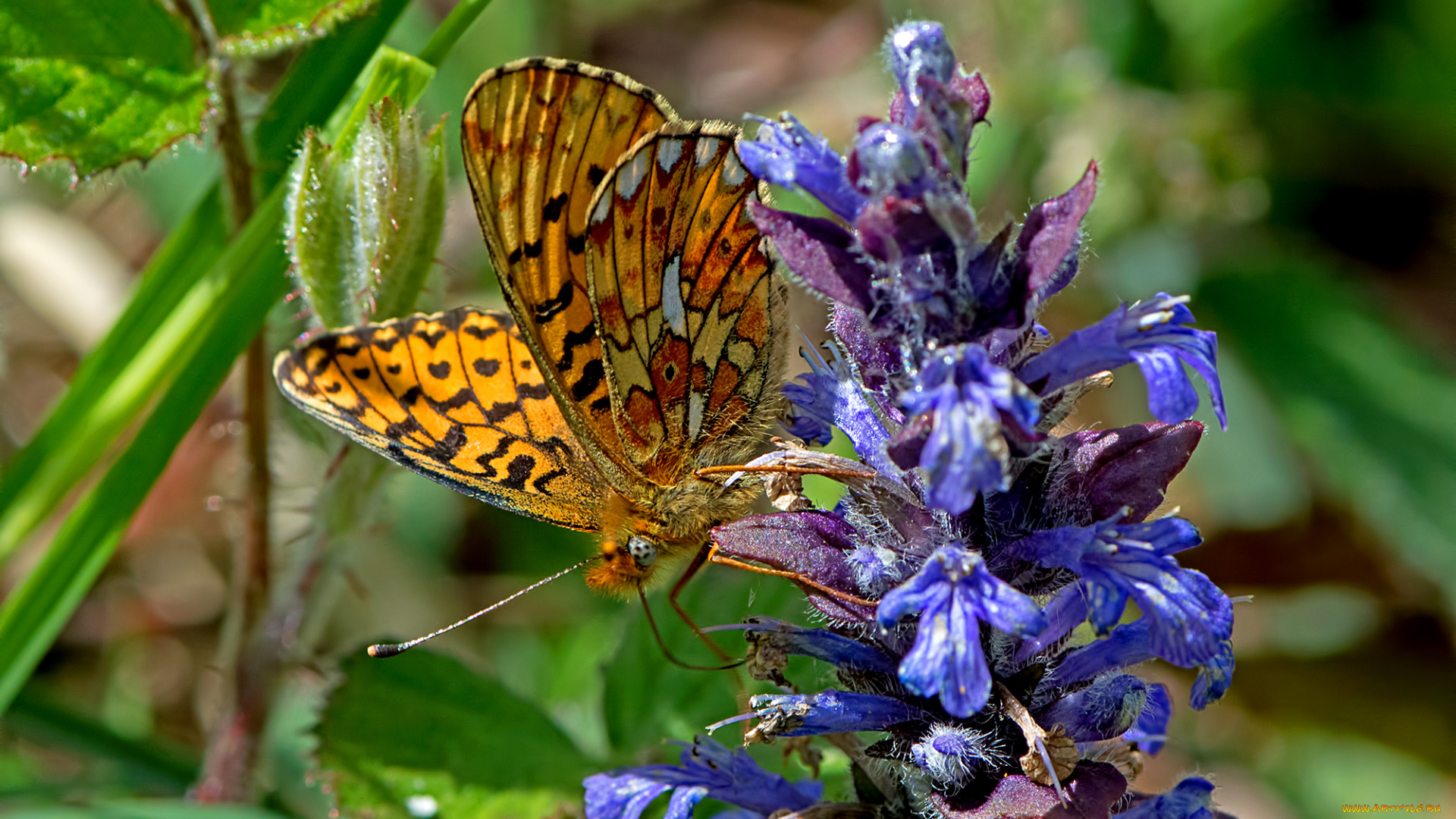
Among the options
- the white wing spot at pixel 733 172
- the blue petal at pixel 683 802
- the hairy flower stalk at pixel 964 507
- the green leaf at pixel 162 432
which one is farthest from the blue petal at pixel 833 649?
the green leaf at pixel 162 432

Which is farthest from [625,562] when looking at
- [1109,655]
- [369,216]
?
[1109,655]

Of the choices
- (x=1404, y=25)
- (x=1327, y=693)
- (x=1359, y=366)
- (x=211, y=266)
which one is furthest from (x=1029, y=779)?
(x=1404, y=25)

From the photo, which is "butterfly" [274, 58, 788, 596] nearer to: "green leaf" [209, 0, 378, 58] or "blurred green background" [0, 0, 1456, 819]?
"green leaf" [209, 0, 378, 58]

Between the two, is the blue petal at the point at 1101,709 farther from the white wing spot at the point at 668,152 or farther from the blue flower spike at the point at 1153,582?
the white wing spot at the point at 668,152

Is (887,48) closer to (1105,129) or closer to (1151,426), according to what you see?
(1151,426)

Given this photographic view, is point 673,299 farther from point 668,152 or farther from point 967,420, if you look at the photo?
point 967,420

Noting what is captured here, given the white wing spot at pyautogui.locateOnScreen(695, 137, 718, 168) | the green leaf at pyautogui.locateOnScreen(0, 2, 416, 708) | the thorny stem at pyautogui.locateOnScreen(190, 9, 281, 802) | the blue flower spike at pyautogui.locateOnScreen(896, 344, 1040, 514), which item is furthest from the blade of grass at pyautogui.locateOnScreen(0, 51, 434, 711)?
the blue flower spike at pyautogui.locateOnScreen(896, 344, 1040, 514)
